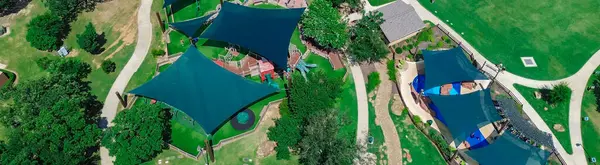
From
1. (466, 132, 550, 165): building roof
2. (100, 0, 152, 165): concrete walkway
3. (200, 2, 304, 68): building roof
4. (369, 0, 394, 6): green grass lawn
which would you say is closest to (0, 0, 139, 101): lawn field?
(100, 0, 152, 165): concrete walkway

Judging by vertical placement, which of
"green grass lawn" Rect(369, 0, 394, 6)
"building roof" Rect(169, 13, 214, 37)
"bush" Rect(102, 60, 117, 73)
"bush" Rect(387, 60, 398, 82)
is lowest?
"bush" Rect(387, 60, 398, 82)

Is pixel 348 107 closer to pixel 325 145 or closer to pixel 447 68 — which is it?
pixel 325 145

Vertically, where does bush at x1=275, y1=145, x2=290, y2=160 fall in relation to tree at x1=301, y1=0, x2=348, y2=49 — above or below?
below

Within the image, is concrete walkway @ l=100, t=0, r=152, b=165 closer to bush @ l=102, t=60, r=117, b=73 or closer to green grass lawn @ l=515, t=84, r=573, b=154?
bush @ l=102, t=60, r=117, b=73

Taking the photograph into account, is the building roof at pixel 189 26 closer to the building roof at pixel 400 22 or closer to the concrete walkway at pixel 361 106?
the concrete walkway at pixel 361 106

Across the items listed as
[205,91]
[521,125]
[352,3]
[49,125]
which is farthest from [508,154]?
[49,125]

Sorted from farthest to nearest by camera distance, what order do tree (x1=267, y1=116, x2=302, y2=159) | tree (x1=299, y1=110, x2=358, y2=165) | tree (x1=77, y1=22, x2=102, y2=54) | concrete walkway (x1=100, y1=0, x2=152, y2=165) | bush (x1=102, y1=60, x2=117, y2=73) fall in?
1. tree (x1=77, y1=22, x2=102, y2=54)
2. bush (x1=102, y1=60, x2=117, y2=73)
3. concrete walkway (x1=100, y1=0, x2=152, y2=165)
4. tree (x1=267, y1=116, x2=302, y2=159)
5. tree (x1=299, y1=110, x2=358, y2=165)

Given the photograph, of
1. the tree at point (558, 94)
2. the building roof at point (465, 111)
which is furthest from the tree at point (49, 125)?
the tree at point (558, 94)
